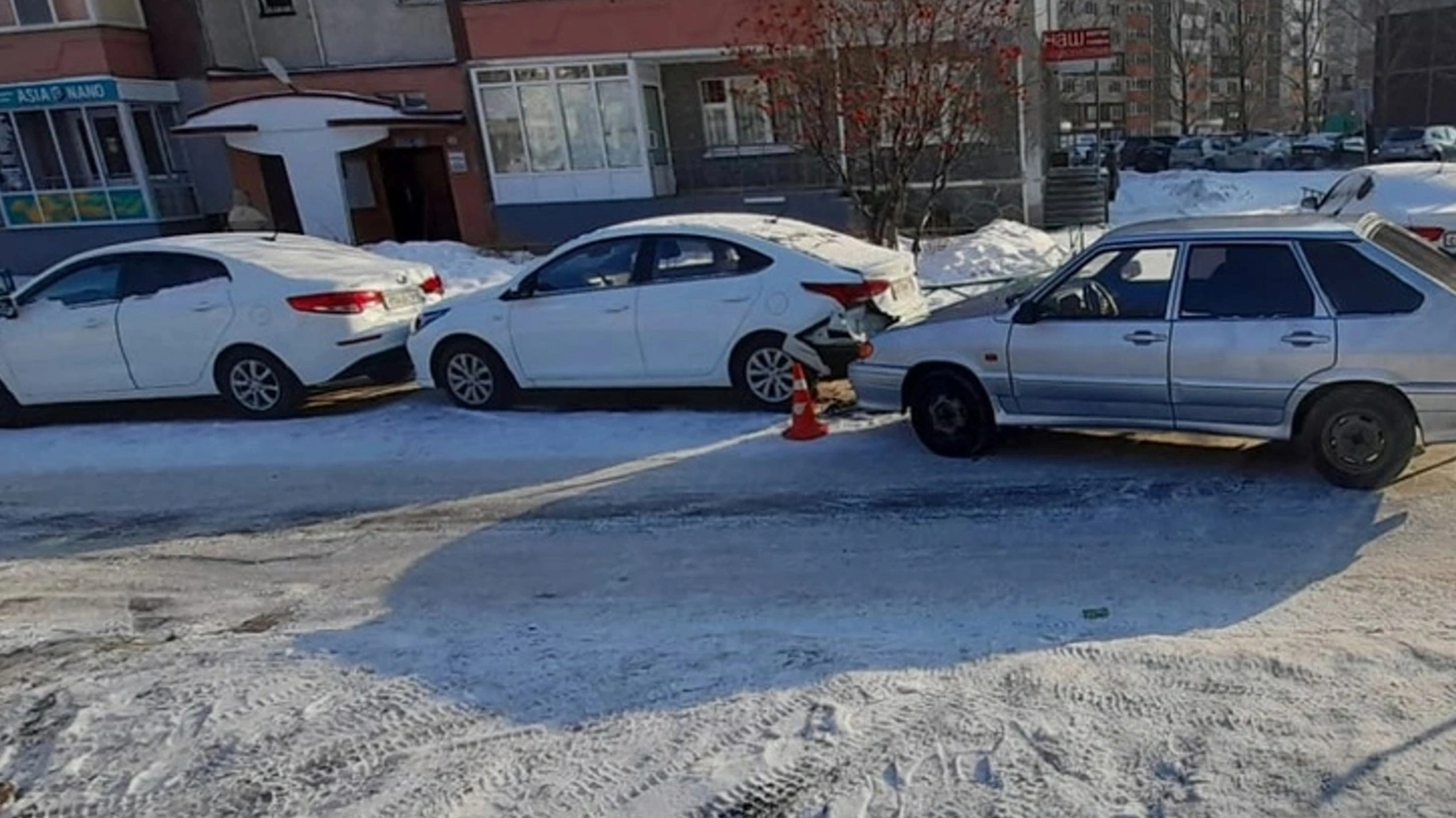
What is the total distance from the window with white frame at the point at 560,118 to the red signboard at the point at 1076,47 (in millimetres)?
8855

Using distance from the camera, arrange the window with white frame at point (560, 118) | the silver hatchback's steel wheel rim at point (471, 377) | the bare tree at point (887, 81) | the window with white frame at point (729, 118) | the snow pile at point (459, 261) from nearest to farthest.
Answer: the silver hatchback's steel wheel rim at point (471, 377) → the bare tree at point (887, 81) → the snow pile at point (459, 261) → the window with white frame at point (560, 118) → the window with white frame at point (729, 118)

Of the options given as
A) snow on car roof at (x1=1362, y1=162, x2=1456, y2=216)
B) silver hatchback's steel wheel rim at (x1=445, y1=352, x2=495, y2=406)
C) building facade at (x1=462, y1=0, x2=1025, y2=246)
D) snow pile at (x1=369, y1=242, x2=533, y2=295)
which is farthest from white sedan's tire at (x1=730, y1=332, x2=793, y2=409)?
building facade at (x1=462, y1=0, x2=1025, y2=246)

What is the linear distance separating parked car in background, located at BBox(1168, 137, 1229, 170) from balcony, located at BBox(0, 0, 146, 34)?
3527 centimetres

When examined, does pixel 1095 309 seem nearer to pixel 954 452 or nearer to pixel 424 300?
pixel 954 452

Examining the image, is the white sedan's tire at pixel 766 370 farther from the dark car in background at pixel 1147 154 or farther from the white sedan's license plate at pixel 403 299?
the dark car in background at pixel 1147 154

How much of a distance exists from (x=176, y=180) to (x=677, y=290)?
19140 millimetres

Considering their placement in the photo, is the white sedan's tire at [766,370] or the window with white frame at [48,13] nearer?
the white sedan's tire at [766,370]

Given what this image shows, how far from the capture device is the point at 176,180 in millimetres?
21781

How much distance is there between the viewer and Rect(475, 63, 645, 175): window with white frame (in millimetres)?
19531

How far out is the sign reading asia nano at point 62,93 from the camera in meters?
20.2

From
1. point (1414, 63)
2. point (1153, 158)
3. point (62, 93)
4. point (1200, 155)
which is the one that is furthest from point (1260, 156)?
point (62, 93)

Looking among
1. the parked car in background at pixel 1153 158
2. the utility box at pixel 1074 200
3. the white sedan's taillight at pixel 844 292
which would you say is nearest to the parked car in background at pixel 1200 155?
the parked car in background at pixel 1153 158

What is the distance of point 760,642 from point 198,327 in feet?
21.5

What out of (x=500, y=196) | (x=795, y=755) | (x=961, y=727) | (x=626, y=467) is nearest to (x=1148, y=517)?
(x=961, y=727)
